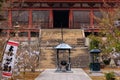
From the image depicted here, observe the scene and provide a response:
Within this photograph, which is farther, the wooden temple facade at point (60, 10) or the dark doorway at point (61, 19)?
the dark doorway at point (61, 19)

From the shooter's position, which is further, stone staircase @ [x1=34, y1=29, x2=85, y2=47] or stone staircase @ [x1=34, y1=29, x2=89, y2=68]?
stone staircase @ [x1=34, y1=29, x2=85, y2=47]

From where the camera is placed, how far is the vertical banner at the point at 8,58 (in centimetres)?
1318

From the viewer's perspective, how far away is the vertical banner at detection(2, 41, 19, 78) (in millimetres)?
13180

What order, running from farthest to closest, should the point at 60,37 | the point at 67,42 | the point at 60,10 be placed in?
the point at 60,10
the point at 60,37
the point at 67,42

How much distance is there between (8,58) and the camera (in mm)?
13453

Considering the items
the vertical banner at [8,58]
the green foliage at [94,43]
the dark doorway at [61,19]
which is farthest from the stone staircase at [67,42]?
the vertical banner at [8,58]

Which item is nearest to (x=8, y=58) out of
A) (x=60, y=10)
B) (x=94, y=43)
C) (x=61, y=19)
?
(x=94, y=43)

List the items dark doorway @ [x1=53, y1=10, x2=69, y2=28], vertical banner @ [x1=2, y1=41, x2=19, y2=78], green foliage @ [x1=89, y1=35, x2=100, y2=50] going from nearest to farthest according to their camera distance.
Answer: vertical banner @ [x1=2, y1=41, x2=19, y2=78] → green foliage @ [x1=89, y1=35, x2=100, y2=50] → dark doorway @ [x1=53, y1=10, x2=69, y2=28]

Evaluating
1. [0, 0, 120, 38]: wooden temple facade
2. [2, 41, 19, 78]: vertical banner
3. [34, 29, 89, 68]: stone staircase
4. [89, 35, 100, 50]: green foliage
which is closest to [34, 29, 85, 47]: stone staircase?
[34, 29, 89, 68]: stone staircase

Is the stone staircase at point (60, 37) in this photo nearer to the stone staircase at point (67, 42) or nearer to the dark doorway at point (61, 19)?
the stone staircase at point (67, 42)

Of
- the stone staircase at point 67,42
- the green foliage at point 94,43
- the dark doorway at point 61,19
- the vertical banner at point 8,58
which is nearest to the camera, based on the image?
the vertical banner at point 8,58

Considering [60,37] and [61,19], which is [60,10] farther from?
[60,37]

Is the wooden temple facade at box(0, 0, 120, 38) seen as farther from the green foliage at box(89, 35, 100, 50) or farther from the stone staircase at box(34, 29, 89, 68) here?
the green foliage at box(89, 35, 100, 50)

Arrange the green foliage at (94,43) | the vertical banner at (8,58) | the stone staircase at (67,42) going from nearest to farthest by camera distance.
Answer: the vertical banner at (8,58), the stone staircase at (67,42), the green foliage at (94,43)
